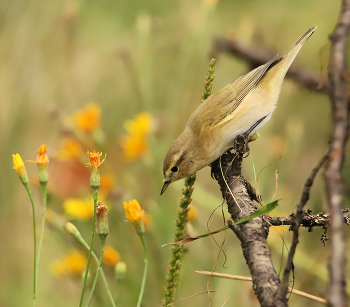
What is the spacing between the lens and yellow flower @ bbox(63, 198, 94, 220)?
244 cm

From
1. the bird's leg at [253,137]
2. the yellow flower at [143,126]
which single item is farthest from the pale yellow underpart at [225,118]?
the yellow flower at [143,126]

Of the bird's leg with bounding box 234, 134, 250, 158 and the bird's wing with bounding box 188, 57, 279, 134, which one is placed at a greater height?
the bird's wing with bounding box 188, 57, 279, 134

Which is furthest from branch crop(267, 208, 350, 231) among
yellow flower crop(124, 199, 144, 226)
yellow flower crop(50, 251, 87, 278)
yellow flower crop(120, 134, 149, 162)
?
yellow flower crop(120, 134, 149, 162)

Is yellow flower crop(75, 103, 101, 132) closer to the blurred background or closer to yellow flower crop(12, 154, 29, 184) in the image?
the blurred background

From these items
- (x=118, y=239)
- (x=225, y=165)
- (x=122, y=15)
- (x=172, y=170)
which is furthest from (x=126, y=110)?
(x=225, y=165)

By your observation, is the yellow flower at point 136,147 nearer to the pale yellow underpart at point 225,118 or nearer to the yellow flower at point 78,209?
the pale yellow underpart at point 225,118

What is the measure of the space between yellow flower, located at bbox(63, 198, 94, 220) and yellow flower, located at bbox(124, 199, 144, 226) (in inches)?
42.9

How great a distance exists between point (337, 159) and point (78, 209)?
6.59ft

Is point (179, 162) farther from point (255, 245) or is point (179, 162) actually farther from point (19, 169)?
point (255, 245)

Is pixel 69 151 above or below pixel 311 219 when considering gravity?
above

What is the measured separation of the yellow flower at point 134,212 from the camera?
144cm

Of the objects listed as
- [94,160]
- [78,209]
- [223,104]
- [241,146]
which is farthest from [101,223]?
[223,104]

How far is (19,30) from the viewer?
400 cm

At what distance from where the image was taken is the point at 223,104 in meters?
2.59
